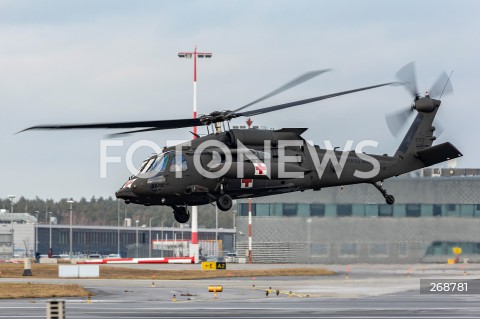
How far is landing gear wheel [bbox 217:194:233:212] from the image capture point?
37.0m

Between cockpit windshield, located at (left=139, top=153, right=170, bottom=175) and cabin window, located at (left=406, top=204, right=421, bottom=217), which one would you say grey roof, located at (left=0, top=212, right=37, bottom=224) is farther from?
cockpit windshield, located at (left=139, top=153, right=170, bottom=175)

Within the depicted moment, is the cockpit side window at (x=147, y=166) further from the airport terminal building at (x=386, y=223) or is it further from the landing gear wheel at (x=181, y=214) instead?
the airport terminal building at (x=386, y=223)

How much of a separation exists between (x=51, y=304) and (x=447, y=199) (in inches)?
1345

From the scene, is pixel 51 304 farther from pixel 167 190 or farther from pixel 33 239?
pixel 33 239

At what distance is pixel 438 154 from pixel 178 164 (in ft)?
37.0

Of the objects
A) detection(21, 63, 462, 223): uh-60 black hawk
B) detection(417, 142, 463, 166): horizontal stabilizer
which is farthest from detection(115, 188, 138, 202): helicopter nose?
detection(417, 142, 463, 166): horizontal stabilizer

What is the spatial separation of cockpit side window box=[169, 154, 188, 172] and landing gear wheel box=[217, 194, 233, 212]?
1.84 metres

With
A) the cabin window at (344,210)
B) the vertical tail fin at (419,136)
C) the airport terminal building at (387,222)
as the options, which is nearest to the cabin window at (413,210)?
the airport terminal building at (387,222)

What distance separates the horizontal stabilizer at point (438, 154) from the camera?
39344 mm

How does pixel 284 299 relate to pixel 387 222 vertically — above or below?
below

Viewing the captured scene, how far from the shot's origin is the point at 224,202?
37094mm

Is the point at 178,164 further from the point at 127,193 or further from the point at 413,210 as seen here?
the point at 413,210

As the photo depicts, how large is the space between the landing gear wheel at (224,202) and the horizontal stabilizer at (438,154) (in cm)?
913

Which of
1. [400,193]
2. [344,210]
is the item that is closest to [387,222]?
[400,193]
